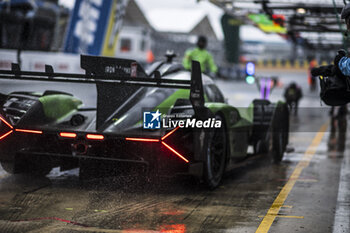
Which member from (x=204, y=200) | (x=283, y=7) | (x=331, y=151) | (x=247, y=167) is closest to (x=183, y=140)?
(x=204, y=200)

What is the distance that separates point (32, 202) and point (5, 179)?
4.69 feet

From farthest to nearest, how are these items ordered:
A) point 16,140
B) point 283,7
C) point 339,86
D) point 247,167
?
point 283,7
point 247,167
point 16,140
point 339,86

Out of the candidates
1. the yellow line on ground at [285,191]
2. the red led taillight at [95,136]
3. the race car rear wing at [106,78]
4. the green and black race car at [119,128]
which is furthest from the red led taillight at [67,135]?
the yellow line on ground at [285,191]

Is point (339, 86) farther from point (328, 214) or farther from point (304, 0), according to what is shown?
point (304, 0)

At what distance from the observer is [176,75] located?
8.59 metres

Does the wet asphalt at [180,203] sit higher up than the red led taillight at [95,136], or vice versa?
the red led taillight at [95,136]

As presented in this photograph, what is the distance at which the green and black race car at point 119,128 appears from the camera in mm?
6535

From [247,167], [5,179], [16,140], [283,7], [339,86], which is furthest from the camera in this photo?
[283,7]

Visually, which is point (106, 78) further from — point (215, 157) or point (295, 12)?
point (295, 12)

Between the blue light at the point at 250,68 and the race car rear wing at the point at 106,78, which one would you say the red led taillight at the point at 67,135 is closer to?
the race car rear wing at the point at 106,78

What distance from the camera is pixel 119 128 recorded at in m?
6.80

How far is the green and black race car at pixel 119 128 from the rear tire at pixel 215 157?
0.4 inches

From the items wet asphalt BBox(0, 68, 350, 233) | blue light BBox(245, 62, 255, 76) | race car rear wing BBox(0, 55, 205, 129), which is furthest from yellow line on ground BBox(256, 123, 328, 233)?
blue light BBox(245, 62, 255, 76)

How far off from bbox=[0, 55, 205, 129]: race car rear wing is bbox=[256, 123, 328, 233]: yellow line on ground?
129 cm
